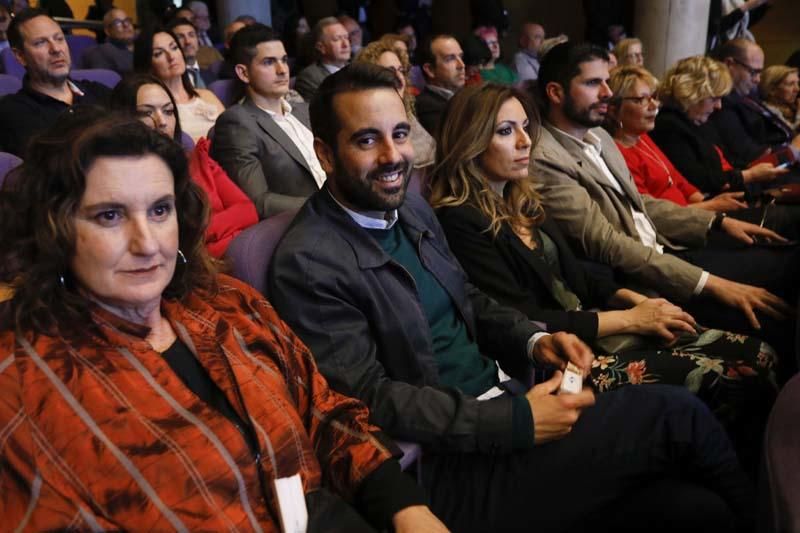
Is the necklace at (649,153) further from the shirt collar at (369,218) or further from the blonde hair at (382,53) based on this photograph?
the shirt collar at (369,218)

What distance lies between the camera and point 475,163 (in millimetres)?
1968

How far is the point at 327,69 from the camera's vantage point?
442 cm

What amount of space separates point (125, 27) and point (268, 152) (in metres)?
3.55

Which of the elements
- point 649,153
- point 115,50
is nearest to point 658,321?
point 649,153

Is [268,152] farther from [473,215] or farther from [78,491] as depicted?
[78,491]

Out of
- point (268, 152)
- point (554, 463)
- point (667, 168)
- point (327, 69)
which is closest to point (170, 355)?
point (554, 463)

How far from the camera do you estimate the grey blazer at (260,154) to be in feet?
8.81

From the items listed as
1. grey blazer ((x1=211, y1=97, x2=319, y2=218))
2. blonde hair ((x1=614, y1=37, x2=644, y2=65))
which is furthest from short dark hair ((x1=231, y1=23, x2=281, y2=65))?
blonde hair ((x1=614, y1=37, x2=644, y2=65))

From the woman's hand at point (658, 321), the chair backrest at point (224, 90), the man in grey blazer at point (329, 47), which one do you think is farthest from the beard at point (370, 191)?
the man in grey blazer at point (329, 47)

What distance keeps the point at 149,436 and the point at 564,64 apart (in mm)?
2055

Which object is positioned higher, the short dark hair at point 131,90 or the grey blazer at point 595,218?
the short dark hair at point 131,90

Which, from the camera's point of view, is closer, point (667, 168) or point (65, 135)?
point (65, 135)

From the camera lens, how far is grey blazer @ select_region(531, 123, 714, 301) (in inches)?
87.0

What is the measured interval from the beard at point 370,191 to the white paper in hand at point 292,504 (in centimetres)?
61
